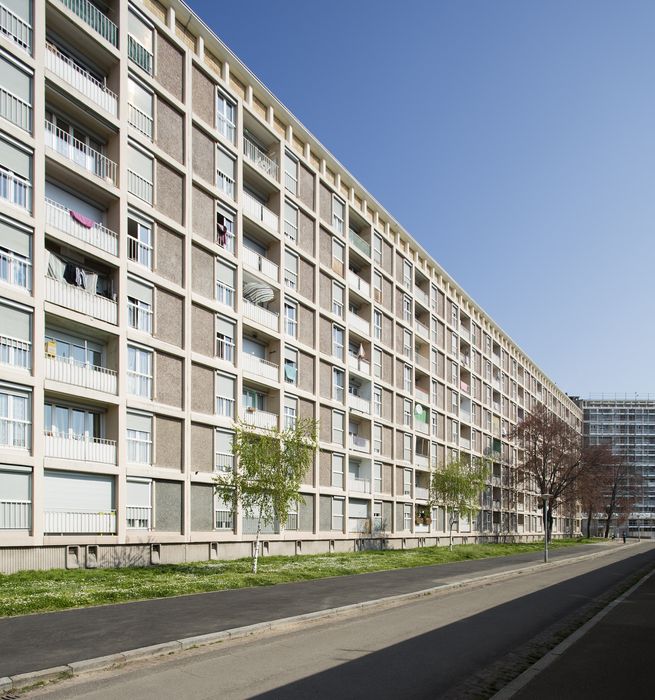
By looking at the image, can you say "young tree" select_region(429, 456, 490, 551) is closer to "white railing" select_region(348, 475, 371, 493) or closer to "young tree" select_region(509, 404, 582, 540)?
"white railing" select_region(348, 475, 371, 493)

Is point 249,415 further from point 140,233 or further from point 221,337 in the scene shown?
point 140,233

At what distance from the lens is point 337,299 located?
44.9m

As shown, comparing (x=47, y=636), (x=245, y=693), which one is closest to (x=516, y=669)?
(x=245, y=693)

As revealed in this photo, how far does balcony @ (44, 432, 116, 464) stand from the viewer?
24.2 metres

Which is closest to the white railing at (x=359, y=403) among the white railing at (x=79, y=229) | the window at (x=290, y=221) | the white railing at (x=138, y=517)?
the window at (x=290, y=221)

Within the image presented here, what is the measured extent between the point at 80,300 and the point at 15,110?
6.18 m

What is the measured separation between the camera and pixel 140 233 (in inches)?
1135

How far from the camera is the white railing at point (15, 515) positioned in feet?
72.4

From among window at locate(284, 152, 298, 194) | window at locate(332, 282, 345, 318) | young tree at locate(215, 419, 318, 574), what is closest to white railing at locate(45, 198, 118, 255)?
young tree at locate(215, 419, 318, 574)

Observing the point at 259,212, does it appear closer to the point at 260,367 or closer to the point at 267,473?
the point at 260,367

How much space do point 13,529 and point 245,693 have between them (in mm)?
16318

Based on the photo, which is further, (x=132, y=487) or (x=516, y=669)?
(x=132, y=487)

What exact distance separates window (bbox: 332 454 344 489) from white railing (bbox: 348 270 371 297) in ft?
34.2

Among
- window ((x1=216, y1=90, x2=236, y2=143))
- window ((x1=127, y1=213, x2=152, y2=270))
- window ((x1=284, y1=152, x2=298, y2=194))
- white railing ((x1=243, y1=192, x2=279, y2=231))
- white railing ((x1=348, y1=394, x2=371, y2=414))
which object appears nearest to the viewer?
window ((x1=127, y1=213, x2=152, y2=270))
